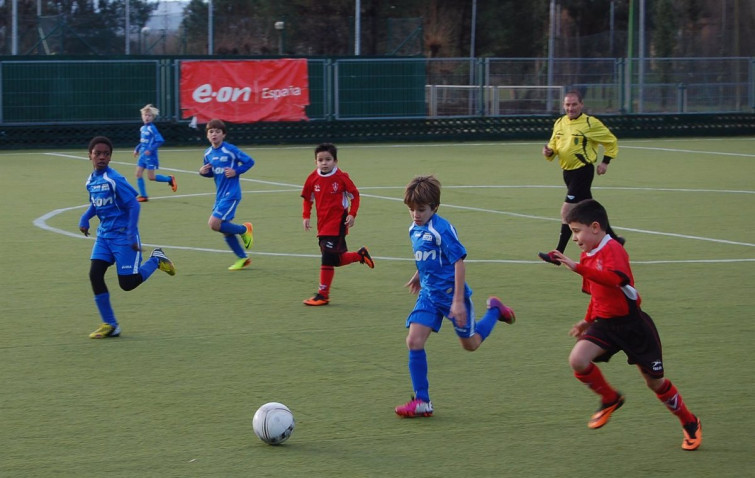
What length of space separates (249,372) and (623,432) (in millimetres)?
2822

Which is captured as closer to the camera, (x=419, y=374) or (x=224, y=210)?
(x=419, y=374)

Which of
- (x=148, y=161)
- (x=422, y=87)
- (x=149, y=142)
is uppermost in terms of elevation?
(x=422, y=87)

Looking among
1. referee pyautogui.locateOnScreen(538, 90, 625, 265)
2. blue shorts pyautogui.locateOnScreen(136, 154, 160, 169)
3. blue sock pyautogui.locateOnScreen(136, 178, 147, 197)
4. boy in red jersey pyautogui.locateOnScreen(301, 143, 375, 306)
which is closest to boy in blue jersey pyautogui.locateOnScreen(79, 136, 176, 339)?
boy in red jersey pyautogui.locateOnScreen(301, 143, 375, 306)

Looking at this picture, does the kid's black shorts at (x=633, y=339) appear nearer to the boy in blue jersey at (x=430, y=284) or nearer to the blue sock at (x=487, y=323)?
the boy in blue jersey at (x=430, y=284)

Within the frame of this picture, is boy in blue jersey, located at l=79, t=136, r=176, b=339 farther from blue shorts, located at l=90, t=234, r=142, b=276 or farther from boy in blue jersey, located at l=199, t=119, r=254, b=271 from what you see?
boy in blue jersey, located at l=199, t=119, r=254, b=271

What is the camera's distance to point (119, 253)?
9.21 m

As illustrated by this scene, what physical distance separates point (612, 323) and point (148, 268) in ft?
15.5

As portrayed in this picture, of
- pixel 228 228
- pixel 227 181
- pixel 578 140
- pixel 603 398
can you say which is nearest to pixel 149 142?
pixel 227 181

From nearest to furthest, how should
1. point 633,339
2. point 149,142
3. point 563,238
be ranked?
point 633,339
point 563,238
point 149,142

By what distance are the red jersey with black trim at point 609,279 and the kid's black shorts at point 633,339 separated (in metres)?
0.06

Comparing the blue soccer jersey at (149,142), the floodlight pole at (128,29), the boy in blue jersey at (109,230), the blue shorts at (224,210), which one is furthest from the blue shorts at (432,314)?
the floodlight pole at (128,29)

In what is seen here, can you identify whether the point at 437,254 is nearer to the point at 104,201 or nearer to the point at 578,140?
the point at 104,201

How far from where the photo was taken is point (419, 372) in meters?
6.97

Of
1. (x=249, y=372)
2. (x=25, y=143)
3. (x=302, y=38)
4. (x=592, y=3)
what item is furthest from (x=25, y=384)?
(x=592, y=3)
